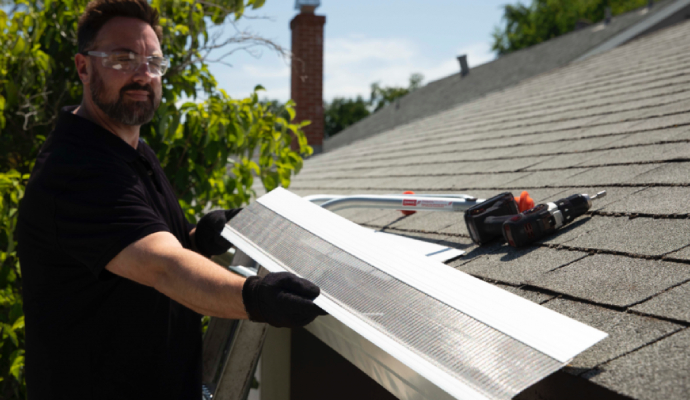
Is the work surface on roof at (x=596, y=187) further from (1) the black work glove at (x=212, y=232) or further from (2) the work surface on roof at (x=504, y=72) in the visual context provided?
(2) the work surface on roof at (x=504, y=72)

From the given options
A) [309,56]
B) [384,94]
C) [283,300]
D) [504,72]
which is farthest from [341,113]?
[283,300]

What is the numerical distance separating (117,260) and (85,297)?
0.49m

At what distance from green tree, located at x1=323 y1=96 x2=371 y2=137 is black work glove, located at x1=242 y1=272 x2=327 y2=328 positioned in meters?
55.8

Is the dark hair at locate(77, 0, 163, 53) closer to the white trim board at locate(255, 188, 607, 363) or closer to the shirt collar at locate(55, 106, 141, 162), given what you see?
the shirt collar at locate(55, 106, 141, 162)

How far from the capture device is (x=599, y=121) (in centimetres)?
390

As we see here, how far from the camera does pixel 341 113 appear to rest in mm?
57219

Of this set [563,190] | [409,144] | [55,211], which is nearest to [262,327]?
[55,211]

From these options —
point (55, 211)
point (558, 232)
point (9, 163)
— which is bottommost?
point (558, 232)

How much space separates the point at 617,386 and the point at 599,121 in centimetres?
331

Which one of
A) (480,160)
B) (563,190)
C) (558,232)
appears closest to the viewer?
(558,232)

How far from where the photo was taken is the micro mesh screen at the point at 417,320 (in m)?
1.02

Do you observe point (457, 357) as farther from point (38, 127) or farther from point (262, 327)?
point (38, 127)

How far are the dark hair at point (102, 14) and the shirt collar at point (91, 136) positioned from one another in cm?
40

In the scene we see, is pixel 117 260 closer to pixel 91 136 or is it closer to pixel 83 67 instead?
pixel 91 136
